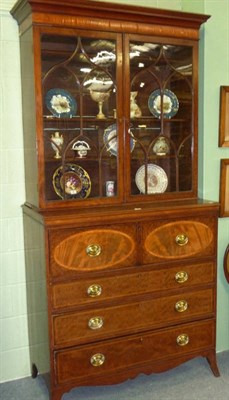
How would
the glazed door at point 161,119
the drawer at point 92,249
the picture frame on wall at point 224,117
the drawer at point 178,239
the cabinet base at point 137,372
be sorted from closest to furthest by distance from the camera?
the drawer at point 92,249 → the cabinet base at point 137,372 → the drawer at point 178,239 → the glazed door at point 161,119 → the picture frame on wall at point 224,117

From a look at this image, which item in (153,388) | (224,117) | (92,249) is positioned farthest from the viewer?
(224,117)

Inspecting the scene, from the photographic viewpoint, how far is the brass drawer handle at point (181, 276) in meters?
2.27

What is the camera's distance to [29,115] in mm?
2160

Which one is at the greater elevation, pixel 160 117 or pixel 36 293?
pixel 160 117

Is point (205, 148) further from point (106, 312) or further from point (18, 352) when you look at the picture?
point (18, 352)

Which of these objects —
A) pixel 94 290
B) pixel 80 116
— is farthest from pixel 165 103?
pixel 94 290

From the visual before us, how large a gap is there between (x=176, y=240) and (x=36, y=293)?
800 mm

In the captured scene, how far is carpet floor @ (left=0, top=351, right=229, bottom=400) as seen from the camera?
7.49ft

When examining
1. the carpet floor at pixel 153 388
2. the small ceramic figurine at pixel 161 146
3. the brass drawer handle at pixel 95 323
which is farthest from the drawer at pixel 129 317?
the small ceramic figurine at pixel 161 146

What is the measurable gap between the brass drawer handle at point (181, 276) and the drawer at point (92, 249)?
286 mm

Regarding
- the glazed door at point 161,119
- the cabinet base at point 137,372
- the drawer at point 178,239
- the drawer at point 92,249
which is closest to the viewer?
the drawer at point 92,249

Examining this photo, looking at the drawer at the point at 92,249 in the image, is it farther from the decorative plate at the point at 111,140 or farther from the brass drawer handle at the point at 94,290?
the decorative plate at the point at 111,140

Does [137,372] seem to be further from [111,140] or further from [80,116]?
[80,116]

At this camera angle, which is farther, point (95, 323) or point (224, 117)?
point (224, 117)
